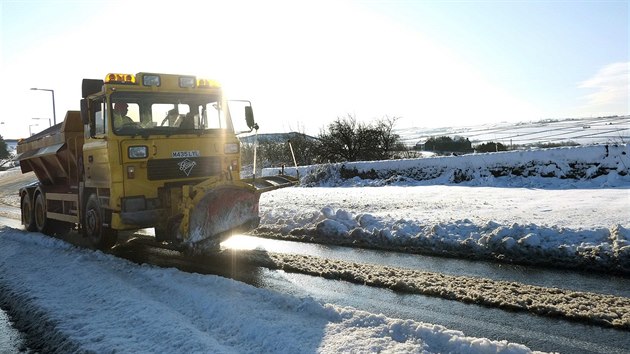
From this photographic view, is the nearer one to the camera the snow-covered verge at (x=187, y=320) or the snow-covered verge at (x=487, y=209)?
the snow-covered verge at (x=187, y=320)

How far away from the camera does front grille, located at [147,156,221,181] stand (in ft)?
25.6

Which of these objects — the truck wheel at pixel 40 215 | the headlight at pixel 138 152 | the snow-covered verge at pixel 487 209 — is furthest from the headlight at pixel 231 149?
the truck wheel at pixel 40 215

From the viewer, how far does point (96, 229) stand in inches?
337

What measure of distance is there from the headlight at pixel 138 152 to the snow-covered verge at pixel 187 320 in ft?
6.03

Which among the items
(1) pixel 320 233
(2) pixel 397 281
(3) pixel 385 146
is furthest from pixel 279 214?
(3) pixel 385 146

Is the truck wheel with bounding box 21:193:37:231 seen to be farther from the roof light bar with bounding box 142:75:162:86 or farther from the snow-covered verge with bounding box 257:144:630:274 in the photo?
the roof light bar with bounding box 142:75:162:86

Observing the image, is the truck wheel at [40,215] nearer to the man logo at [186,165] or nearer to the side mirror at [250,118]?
the man logo at [186,165]

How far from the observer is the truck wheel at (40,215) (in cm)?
1113

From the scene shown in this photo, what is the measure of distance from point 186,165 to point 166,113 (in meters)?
1.00

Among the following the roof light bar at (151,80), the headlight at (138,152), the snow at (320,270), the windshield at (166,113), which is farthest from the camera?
the roof light bar at (151,80)

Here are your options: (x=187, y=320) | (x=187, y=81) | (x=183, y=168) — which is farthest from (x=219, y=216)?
(x=187, y=320)

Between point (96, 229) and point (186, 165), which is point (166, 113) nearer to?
point (186, 165)

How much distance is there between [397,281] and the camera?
234 inches

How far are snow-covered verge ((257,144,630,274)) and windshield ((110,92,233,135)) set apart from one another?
2.89m
